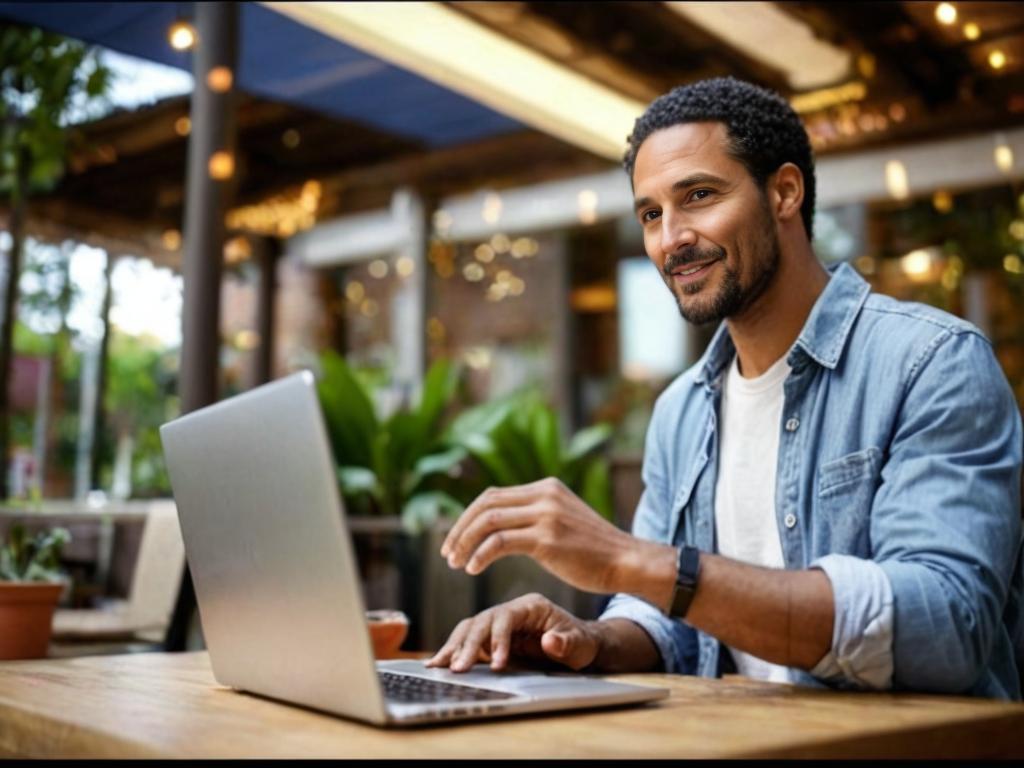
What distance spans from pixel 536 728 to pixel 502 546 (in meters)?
0.19

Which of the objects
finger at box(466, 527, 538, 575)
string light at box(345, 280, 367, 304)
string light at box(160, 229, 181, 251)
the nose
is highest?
string light at box(345, 280, 367, 304)

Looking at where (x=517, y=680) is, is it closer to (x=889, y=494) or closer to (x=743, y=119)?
(x=889, y=494)

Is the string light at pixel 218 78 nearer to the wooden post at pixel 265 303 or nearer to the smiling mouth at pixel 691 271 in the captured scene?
the smiling mouth at pixel 691 271

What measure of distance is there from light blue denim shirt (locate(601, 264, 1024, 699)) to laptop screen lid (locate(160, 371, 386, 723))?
509 millimetres

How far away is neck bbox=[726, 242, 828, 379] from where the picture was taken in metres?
1.60

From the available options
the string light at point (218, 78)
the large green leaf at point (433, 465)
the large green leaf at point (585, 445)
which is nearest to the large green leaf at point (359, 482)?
the large green leaf at point (433, 465)

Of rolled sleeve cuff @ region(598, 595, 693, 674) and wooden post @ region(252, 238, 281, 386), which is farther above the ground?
wooden post @ region(252, 238, 281, 386)

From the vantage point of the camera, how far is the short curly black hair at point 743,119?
5.09ft

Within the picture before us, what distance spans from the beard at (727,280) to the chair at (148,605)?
1523 mm

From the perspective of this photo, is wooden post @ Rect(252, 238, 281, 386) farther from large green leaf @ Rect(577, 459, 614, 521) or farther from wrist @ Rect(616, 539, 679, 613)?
wrist @ Rect(616, 539, 679, 613)

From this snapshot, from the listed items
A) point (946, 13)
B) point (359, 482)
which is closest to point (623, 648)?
point (946, 13)

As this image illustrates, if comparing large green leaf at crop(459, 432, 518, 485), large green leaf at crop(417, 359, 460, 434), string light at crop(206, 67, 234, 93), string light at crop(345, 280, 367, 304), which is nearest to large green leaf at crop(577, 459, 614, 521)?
large green leaf at crop(459, 432, 518, 485)

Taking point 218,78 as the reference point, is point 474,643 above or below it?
below

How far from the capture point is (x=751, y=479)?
1.60 metres
